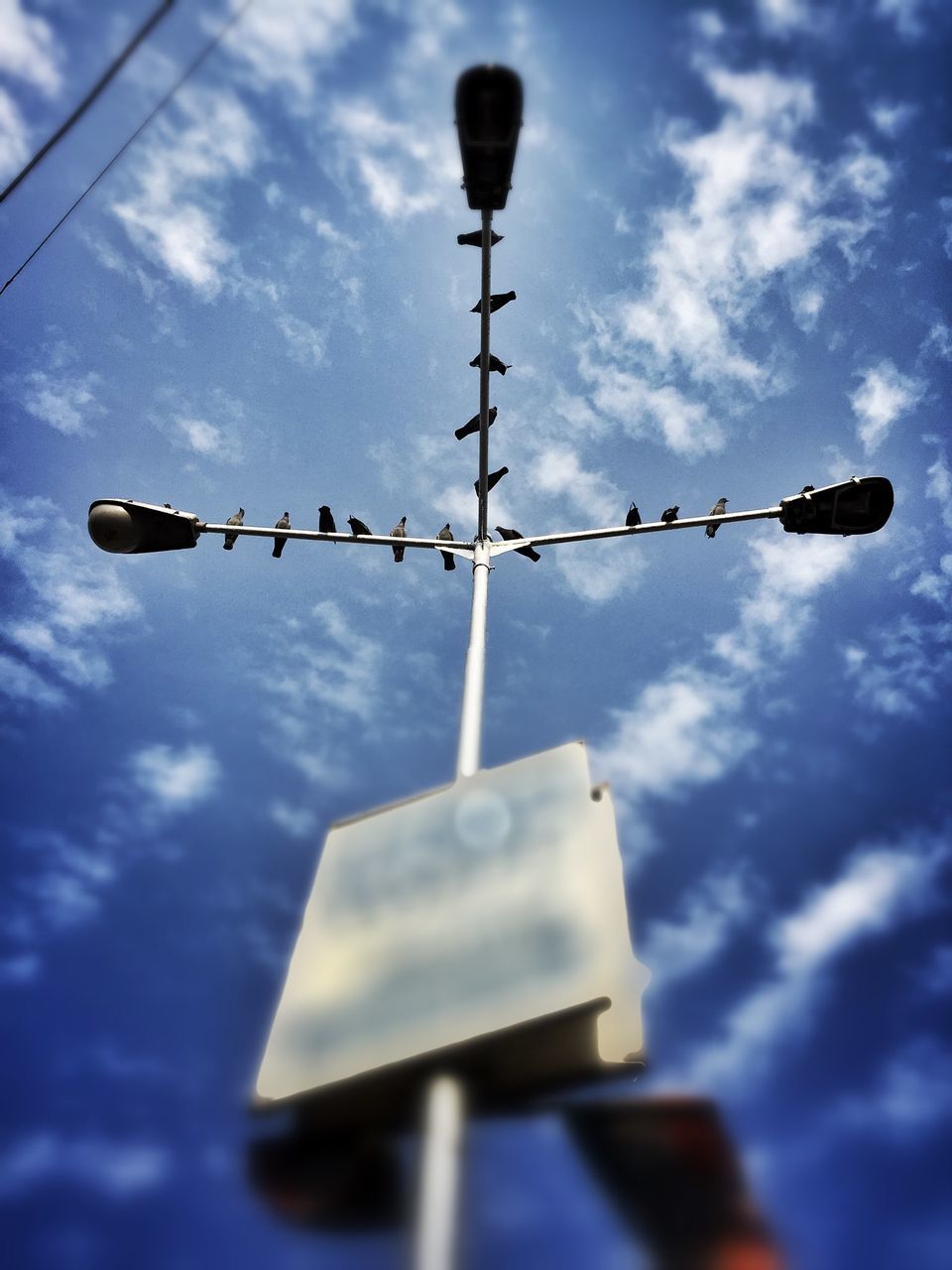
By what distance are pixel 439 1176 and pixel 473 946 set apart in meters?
0.63

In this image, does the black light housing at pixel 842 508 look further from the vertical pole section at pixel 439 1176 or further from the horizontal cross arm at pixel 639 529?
the vertical pole section at pixel 439 1176

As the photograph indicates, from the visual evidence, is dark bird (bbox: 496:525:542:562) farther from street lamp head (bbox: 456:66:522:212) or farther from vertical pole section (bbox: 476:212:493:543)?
street lamp head (bbox: 456:66:522:212)

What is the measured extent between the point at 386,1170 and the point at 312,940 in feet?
2.46

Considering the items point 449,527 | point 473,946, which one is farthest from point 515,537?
point 473,946

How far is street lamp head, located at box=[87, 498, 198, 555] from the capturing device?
243 inches

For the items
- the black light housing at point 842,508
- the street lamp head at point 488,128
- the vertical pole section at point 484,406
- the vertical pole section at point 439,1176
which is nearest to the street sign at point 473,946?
the vertical pole section at point 439,1176

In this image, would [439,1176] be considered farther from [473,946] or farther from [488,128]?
[488,128]

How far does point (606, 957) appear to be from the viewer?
2387 mm

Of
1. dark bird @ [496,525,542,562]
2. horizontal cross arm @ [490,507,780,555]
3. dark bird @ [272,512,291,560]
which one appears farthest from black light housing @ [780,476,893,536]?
dark bird @ [272,512,291,560]

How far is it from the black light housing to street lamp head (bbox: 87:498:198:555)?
5225 mm

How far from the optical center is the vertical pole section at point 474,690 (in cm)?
384

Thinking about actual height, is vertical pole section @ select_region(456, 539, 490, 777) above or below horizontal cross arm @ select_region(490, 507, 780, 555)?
below

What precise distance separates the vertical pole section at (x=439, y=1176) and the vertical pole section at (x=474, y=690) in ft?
4.16

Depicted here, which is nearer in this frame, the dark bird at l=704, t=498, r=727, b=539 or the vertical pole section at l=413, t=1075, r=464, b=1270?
the vertical pole section at l=413, t=1075, r=464, b=1270
